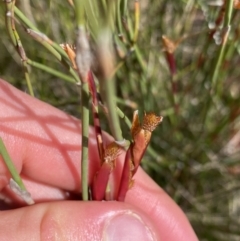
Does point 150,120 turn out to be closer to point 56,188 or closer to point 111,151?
point 111,151

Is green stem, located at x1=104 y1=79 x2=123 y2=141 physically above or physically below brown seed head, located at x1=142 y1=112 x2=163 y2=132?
above

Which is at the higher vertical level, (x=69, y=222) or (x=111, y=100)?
(x=111, y=100)

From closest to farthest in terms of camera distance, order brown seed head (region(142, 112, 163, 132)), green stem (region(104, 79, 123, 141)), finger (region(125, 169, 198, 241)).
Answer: green stem (region(104, 79, 123, 141)), brown seed head (region(142, 112, 163, 132)), finger (region(125, 169, 198, 241))

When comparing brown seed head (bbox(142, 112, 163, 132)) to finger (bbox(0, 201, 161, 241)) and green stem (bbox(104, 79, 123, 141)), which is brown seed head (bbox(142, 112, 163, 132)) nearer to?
green stem (bbox(104, 79, 123, 141))

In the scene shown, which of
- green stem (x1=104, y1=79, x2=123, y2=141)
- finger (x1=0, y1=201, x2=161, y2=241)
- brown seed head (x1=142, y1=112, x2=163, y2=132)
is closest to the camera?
green stem (x1=104, y1=79, x2=123, y2=141)

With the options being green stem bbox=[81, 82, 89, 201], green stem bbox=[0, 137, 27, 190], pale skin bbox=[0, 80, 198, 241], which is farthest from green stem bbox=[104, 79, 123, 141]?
pale skin bbox=[0, 80, 198, 241]

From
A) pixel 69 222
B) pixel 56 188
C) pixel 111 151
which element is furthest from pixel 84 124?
pixel 56 188

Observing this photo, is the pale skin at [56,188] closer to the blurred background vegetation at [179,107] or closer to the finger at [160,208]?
the finger at [160,208]
